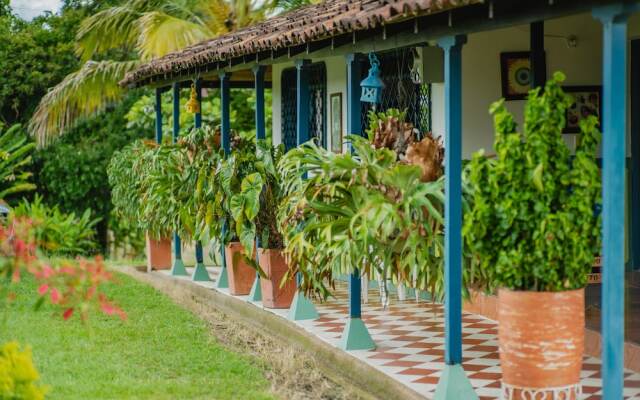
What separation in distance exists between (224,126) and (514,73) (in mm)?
3340

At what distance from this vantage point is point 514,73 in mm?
10594

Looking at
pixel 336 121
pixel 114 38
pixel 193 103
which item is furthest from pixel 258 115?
pixel 114 38

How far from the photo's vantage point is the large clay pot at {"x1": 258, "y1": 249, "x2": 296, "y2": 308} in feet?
34.7

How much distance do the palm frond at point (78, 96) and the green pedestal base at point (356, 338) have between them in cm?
1306

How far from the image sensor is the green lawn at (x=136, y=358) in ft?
25.3

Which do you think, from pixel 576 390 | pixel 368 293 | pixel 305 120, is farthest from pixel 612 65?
pixel 368 293

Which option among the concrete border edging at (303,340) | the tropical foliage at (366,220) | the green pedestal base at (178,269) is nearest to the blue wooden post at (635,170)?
the tropical foliage at (366,220)

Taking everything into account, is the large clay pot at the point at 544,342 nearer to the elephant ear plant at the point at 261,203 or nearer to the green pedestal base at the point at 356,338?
the green pedestal base at the point at 356,338

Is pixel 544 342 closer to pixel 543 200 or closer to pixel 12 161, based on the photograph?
pixel 543 200

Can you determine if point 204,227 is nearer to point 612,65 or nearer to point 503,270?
point 503,270

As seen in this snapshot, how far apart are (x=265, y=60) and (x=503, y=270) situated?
549 cm

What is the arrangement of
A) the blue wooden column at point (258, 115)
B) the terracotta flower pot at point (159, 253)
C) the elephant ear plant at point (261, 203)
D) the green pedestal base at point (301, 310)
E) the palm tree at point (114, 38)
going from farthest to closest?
1. the palm tree at point (114, 38)
2. the terracotta flower pot at point (159, 253)
3. the blue wooden column at point (258, 115)
4. the elephant ear plant at point (261, 203)
5. the green pedestal base at point (301, 310)

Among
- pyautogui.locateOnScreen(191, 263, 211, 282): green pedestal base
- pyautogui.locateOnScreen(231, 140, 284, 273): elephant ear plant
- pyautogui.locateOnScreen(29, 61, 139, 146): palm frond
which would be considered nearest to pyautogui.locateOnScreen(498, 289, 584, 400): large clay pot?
pyautogui.locateOnScreen(231, 140, 284, 273): elephant ear plant

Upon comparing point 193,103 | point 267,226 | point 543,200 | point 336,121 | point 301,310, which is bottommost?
point 301,310
